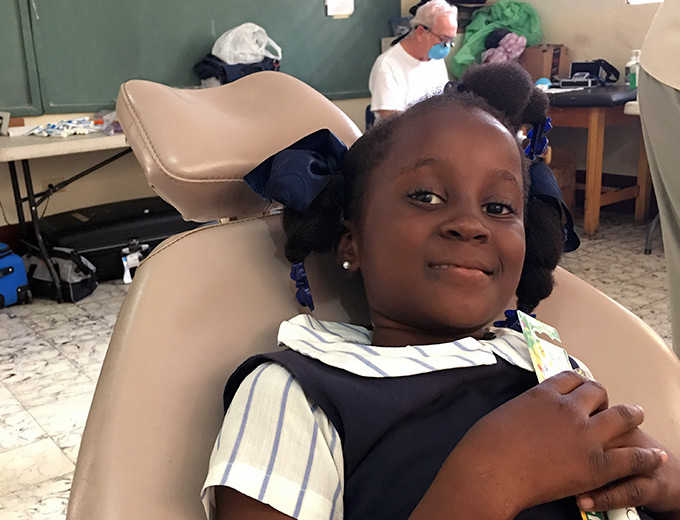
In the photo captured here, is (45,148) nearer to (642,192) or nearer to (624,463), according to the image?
(624,463)

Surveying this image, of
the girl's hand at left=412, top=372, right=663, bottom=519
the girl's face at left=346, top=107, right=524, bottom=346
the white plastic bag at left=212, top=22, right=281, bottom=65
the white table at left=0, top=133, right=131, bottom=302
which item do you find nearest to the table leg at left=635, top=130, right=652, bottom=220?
the white plastic bag at left=212, top=22, right=281, bottom=65

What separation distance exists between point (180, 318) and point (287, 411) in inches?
9.4

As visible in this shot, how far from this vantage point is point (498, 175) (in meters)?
0.99

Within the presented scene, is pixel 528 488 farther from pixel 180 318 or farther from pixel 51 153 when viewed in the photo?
pixel 51 153

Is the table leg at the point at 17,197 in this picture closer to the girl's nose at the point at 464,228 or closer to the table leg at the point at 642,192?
the girl's nose at the point at 464,228

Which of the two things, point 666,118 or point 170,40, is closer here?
point 666,118

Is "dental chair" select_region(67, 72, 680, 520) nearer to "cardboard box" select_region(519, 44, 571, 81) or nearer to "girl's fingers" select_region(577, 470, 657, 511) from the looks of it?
"girl's fingers" select_region(577, 470, 657, 511)

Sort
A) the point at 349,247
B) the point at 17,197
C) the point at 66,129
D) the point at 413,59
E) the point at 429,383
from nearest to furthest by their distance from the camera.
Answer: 1. the point at 429,383
2. the point at 349,247
3. the point at 66,129
4. the point at 17,197
5. the point at 413,59

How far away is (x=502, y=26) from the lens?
4.84 m

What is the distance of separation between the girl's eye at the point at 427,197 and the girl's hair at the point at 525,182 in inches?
4.2

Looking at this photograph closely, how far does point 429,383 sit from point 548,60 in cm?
424

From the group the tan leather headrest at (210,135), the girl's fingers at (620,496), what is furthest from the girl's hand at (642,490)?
the tan leather headrest at (210,135)

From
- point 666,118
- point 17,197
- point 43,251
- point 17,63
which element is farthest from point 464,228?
point 17,63

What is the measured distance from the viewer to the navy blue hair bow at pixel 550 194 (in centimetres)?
115
